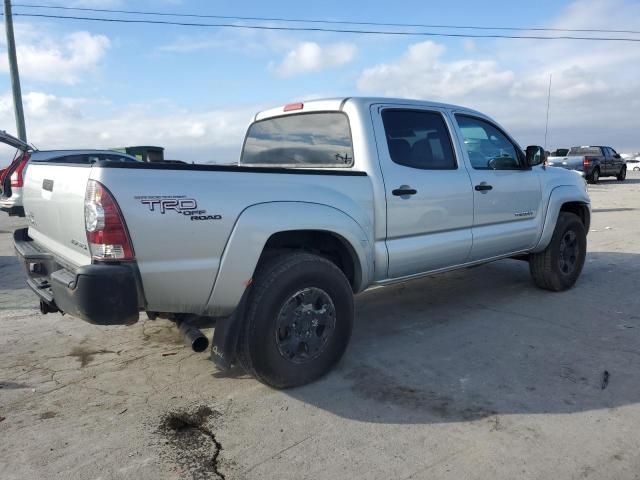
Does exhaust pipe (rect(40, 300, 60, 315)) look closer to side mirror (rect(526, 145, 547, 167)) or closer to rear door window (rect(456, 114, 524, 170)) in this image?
rear door window (rect(456, 114, 524, 170))

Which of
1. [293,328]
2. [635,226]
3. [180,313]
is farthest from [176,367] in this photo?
[635,226]

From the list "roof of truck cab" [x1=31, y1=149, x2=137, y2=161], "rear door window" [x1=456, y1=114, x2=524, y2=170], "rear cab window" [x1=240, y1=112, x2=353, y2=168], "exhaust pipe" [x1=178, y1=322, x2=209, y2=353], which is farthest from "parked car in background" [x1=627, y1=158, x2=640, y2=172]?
"exhaust pipe" [x1=178, y1=322, x2=209, y2=353]

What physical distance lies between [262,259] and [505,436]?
5.83 ft

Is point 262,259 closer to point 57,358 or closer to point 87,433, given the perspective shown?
point 87,433

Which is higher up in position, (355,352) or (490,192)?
(490,192)

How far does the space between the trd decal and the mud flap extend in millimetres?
590

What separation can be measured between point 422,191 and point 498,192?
115cm

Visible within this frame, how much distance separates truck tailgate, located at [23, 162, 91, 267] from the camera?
2.91 metres

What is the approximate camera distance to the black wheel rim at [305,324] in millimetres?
3373

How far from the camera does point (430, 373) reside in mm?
3674

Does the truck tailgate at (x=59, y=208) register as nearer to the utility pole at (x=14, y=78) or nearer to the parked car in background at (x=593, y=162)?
the utility pole at (x=14, y=78)

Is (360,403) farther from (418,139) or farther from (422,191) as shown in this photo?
(418,139)

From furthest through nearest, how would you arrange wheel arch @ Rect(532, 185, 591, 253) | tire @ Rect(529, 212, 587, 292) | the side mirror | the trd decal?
1. tire @ Rect(529, 212, 587, 292)
2. wheel arch @ Rect(532, 185, 591, 253)
3. the side mirror
4. the trd decal

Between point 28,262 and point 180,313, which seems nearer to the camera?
point 180,313
